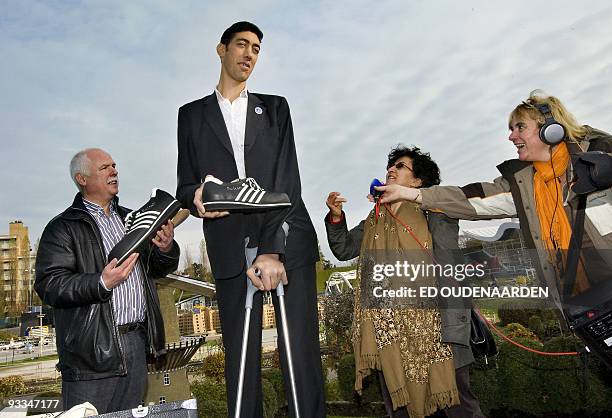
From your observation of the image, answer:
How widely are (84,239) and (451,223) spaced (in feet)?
7.61

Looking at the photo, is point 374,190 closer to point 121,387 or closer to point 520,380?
point 121,387

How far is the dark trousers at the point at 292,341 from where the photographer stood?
2246 mm

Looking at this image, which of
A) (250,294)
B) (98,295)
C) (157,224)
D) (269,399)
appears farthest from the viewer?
(269,399)

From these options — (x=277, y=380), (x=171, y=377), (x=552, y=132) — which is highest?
(x=552, y=132)

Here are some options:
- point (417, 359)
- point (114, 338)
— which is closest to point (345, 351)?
point (417, 359)

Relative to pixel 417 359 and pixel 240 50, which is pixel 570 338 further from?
pixel 240 50

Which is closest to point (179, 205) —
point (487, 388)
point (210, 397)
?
point (210, 397)

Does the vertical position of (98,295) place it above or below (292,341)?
above

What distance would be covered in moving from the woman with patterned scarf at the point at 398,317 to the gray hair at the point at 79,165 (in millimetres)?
1552

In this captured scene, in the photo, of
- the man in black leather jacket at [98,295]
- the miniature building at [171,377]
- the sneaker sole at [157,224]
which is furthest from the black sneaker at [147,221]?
the miniature building at [171,377]

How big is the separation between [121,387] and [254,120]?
5.36 ft

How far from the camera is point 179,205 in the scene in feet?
8.16

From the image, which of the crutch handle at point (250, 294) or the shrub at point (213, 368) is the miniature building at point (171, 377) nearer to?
the shrub at point (213, 368)

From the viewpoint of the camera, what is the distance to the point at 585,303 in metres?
2.41
